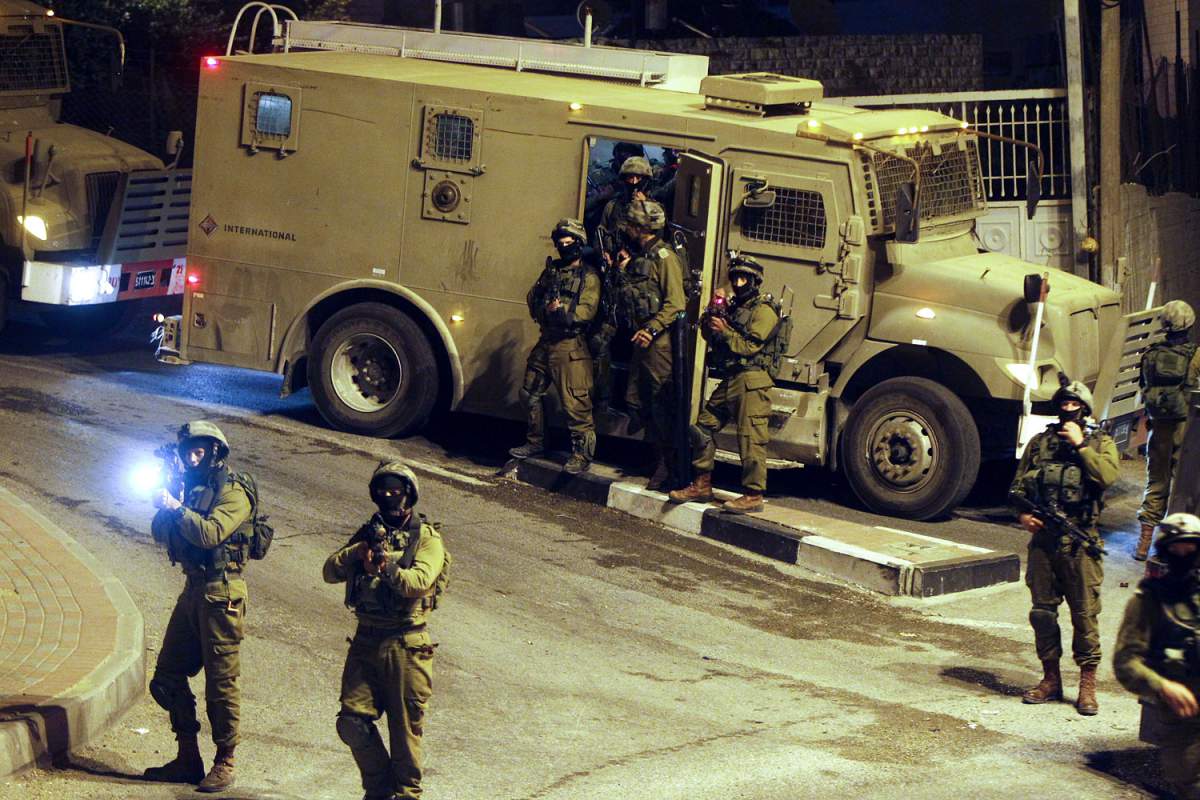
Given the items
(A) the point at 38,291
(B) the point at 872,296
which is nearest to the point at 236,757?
(B) the point at 872,296

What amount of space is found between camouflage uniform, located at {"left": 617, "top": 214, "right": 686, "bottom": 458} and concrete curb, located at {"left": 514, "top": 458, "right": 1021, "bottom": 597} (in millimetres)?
514

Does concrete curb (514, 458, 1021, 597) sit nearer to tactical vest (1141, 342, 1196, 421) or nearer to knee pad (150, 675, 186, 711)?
tactical vest (1141, 342, 1196, 421)

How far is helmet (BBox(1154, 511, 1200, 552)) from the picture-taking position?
6.39m

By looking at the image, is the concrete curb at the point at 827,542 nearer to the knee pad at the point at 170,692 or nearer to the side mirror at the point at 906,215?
the side mirror at the point at 906,215

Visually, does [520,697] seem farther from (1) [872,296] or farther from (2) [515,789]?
(1) [872,296]

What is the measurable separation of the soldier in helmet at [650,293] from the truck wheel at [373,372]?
1.86m

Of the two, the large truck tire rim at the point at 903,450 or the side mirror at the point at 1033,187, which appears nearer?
the large truck tire rim at the point at 903,450

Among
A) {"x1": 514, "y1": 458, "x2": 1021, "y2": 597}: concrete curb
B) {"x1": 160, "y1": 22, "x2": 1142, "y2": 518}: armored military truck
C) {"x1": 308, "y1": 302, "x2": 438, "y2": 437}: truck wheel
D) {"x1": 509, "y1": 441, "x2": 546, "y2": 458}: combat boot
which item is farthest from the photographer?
{"x1": 308, "y1": 302, "x2": 438, "y2": 437}: truck wheel

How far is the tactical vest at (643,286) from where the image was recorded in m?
11.7

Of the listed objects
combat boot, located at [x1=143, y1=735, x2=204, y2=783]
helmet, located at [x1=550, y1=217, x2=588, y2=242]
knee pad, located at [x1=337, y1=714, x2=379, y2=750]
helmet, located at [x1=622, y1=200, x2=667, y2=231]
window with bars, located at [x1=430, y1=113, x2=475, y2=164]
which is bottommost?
combat boot, located at [x1=143, y1=735, x2=204, y2=783]

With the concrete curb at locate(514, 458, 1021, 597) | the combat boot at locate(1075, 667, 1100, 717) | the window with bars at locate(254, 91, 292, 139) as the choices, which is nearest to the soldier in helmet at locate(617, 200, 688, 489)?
the concrete curb at locate(514, 458, 1021, 597)

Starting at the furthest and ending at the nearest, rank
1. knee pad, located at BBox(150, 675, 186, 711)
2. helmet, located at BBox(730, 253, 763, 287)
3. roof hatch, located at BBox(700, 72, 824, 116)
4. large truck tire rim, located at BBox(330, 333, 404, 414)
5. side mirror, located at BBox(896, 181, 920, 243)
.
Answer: large truck tire rim, located at BBox(330, 333, 404, 414), roof hatch, located at BBox(700, 72, 824, 116), side mirror, located at BBox(896, 181, 920, 243), helmet, located at BBox(730, 253, 763, 287), knee pad, located at BBox(150, 675, 186, 711)

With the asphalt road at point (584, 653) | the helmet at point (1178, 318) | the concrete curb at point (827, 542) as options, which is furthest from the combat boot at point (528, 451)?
the helmet at point (1178, 318)

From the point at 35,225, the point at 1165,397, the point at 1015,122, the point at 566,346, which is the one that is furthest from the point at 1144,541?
the point at 35,225
